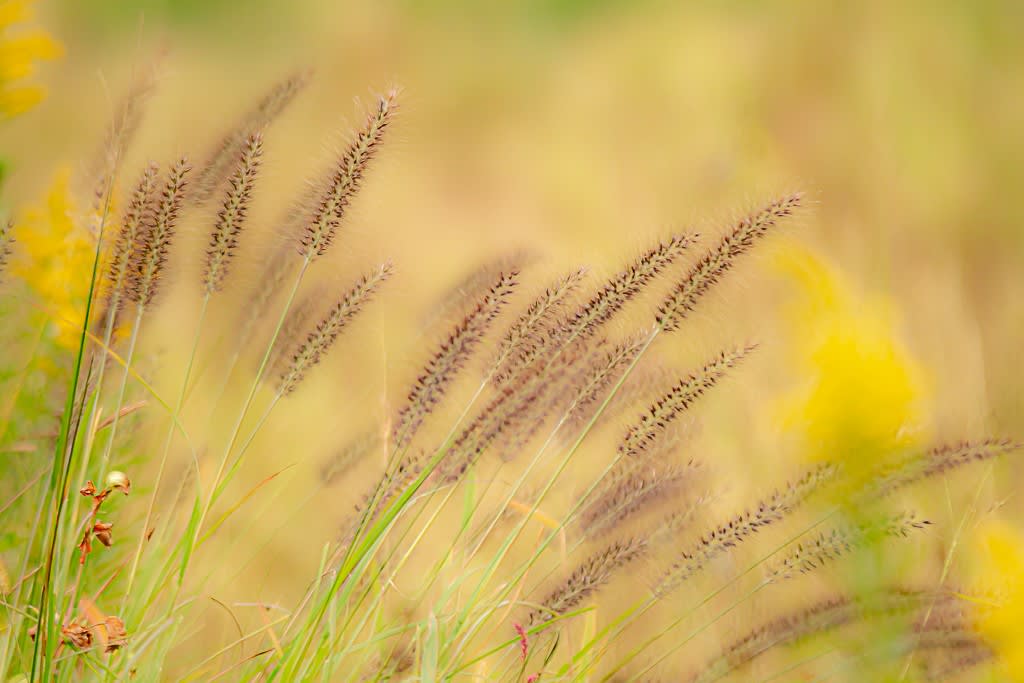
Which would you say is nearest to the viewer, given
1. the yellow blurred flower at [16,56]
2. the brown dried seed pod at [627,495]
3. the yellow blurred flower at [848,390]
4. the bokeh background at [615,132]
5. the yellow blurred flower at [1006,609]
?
the yellow blurred flower at [848,390]

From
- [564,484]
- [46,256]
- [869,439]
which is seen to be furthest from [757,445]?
[46,256]

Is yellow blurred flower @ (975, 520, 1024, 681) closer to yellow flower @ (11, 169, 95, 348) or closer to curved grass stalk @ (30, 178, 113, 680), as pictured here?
curved grass stalk @ (30, 178, 113, 680)

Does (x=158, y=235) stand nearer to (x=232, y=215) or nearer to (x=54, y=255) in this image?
(x=232, y=215)

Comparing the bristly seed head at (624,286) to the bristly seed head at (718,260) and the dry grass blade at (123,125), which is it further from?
the dry grass blade at (123,125)

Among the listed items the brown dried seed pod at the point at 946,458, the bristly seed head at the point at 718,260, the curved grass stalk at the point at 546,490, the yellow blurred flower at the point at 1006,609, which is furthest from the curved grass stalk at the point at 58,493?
the yellow blurred flower at the point at 1006,609

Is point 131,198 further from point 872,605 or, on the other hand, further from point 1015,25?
point 1015,25

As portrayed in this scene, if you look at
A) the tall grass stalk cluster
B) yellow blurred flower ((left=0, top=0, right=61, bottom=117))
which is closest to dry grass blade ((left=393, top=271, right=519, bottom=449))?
the tall grass stalk cluster

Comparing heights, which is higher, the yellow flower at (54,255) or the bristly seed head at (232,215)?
the yellow flower at (54,255)
